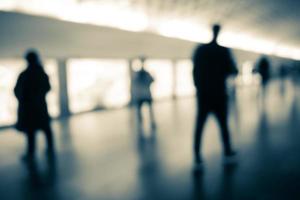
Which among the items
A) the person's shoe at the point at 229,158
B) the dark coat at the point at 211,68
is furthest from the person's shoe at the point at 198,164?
the dark coat at the point at 211,68

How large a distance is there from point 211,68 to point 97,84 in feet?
26.1

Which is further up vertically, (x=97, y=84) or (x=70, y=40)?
(x=70, y=40)

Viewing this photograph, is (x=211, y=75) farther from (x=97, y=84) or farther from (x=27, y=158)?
(x=97, y=84)

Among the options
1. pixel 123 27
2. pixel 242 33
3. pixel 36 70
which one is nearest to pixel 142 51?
pixel 123 27

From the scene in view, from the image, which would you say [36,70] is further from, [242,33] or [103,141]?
[242,33]

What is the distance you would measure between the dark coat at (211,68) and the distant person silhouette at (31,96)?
2.60m

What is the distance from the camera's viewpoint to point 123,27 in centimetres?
1016

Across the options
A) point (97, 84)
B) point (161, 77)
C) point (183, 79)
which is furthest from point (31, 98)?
point (183, 79)

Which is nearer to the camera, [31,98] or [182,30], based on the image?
[31,98]

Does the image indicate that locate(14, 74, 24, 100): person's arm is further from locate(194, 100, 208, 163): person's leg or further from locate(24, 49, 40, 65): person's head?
locate(194, 100, 208, 163): person's leg

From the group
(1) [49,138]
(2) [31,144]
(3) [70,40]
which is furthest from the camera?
(3) [70,40]

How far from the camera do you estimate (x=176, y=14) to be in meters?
11.2

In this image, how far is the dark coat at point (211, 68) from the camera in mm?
3547

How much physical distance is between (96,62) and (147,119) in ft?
13.3
